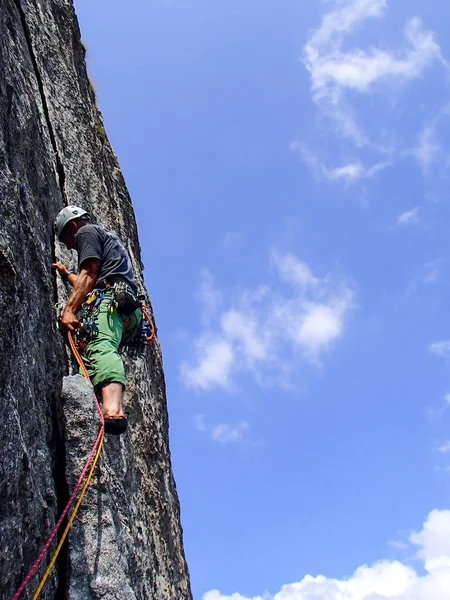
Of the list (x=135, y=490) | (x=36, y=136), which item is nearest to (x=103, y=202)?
(x=36, y=136)

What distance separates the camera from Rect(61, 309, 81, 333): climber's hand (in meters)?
5.63

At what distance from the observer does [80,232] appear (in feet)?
20.5

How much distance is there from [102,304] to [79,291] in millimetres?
248

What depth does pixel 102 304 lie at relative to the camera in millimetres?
5934

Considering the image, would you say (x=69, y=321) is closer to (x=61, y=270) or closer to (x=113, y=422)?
(x=61, y=270)

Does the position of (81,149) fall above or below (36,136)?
above

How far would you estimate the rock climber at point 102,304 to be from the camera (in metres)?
5.41

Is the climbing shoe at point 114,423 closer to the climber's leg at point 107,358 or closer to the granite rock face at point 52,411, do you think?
the climber's leg at point 107,358

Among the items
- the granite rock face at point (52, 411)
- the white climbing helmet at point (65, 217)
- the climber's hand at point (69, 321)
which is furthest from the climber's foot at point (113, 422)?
the white climbing helmet at point (65, 217)

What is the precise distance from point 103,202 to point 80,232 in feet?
11.8

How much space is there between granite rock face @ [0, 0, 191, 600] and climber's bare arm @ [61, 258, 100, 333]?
0.56ft

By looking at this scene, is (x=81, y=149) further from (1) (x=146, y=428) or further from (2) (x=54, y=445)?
(2) (x=54, y=445)

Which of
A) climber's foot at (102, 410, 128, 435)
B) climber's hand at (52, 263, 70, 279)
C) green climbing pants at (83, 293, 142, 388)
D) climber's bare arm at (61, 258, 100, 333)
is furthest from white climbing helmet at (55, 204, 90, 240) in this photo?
climber's foot at (102, 410, 128, 435)

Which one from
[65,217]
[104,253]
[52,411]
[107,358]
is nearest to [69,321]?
[107,358]
